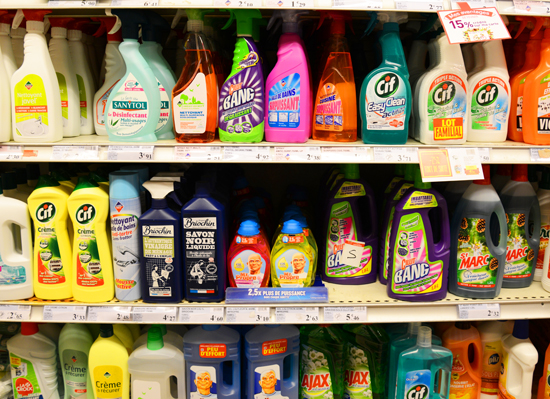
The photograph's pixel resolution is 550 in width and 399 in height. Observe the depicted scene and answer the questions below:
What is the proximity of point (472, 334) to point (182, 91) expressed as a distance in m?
1.29

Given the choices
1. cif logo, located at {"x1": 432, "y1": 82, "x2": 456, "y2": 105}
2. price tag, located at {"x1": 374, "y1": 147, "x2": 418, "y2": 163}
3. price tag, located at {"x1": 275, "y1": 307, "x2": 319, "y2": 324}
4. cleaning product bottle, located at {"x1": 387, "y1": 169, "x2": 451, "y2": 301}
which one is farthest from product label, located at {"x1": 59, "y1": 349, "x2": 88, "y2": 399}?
cif logo, located at {"x1": 432, "y1": 82, "x2": 456, "y2": 105}

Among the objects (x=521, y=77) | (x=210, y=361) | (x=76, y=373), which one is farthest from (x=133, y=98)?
(x=521, y=77)

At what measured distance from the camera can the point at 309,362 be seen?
5.09ft

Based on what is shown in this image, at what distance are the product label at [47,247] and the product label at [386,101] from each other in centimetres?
103

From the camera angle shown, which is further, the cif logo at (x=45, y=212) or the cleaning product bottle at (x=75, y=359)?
the cleaning product bottle at (x=75, y=359)

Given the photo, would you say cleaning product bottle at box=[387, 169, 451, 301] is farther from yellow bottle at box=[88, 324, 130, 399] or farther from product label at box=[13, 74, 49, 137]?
product label at box=[13, 74, 49, 137]

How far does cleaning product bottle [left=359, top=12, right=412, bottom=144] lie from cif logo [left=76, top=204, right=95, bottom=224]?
0.88 m

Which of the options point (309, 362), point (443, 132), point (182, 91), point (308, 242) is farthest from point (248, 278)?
point (443, 132)

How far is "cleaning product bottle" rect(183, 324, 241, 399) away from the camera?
1446 mm

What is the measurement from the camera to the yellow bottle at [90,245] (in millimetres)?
1337

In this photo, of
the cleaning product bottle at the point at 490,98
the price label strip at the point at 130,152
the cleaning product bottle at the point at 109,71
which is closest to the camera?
the price label strip at the point at 130,152

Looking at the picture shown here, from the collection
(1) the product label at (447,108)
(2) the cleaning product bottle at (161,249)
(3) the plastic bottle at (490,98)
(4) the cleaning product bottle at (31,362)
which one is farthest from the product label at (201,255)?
(3) the plastic bottle at (490,98)

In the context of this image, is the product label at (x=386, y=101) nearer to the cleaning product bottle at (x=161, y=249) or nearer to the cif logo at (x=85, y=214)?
the cleaning product bottle at (x=161, y=249)

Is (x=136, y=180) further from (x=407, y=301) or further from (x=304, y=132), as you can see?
(x=407, y=301)
